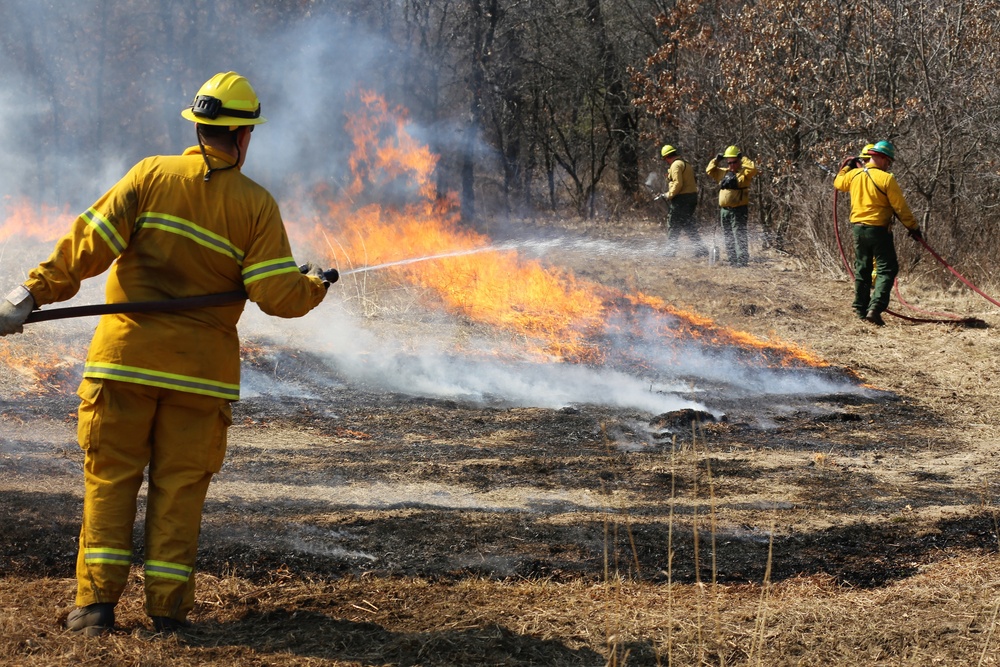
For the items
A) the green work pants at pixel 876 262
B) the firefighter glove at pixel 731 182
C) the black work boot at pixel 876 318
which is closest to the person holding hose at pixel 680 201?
the firefighter glove at pixel 731 182

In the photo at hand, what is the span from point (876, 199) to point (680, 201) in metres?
5.15

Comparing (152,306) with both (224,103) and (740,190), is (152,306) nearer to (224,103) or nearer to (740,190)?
(224,103)

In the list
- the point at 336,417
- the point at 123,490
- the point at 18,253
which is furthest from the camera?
the point at 18,253

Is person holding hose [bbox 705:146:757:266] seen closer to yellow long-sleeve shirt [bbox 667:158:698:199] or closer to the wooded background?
yellow long-sleeve shirt [bbox 667:158:698:199]

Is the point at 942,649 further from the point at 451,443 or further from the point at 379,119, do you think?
the point at 379,119

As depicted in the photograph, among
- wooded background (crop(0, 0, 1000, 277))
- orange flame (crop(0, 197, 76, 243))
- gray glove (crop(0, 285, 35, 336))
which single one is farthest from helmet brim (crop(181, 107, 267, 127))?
wooded background (crop(0, 0, 1000, 277))

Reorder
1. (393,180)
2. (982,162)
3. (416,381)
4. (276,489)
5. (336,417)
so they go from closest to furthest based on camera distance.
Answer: (276,489) < (336,417) < (416,381) < (982,162) < (393,180)

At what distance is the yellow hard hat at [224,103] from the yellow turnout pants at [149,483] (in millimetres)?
970

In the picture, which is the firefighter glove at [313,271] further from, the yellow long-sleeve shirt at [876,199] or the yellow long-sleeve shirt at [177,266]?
the yellow long-sleeve shirt at [876,199]

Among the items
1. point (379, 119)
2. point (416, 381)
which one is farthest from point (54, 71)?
point (416, 381)

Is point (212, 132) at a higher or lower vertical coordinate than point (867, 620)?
higher

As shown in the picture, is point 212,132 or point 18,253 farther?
point 18,253

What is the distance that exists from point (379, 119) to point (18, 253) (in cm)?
706

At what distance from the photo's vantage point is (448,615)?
3.74 meters
